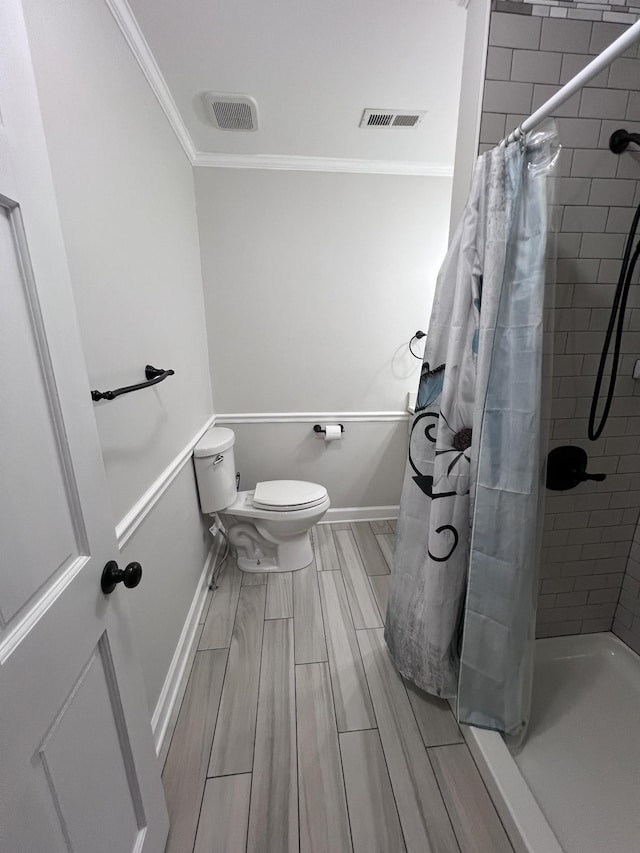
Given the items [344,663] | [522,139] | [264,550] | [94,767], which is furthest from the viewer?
[264,550]

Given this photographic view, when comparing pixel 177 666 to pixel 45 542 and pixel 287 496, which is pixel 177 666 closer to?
pixel 287 496

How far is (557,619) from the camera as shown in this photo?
1.46m

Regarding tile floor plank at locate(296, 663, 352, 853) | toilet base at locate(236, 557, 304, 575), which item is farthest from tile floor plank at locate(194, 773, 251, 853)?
toilet base at locate(236, 557, 304, 575)

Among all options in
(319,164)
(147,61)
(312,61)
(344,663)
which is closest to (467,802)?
(344,663)

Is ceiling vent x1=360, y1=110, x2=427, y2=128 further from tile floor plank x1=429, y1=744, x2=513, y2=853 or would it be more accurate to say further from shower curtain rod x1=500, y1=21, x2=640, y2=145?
tile floor plank x1=429, y1=744, x2=513, y2=853

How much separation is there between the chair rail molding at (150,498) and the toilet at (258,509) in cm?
17

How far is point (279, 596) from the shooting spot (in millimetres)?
1850

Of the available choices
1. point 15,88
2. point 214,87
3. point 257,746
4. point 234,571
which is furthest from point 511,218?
point 234,571

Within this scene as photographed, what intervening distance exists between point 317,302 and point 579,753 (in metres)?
2.32

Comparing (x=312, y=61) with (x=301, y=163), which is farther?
(x=301, y=163)

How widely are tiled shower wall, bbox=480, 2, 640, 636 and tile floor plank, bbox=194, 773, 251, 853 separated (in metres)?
1.28

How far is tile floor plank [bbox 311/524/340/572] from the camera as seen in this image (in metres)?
2.09

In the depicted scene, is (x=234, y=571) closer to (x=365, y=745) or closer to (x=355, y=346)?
(x=365, y=745)

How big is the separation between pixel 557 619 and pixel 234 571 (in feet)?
5.34
